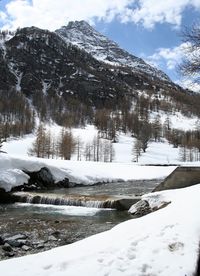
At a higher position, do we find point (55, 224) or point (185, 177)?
point (185, 177)

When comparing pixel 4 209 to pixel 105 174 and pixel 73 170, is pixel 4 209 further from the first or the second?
pixel 105 174

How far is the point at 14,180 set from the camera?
38.1 metres

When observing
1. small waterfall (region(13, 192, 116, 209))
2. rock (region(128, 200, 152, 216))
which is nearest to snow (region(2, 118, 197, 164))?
small waterfall (region(13, 192, 116, 209))

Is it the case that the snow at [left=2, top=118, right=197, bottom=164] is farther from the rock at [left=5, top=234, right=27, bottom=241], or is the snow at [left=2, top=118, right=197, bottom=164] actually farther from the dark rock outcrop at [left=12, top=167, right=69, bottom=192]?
the rock at [left=5, top=234, right=27, bottom=241]

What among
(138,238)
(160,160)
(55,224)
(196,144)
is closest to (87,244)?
(138,238)

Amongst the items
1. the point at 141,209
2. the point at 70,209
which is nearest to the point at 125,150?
the point at 70,209

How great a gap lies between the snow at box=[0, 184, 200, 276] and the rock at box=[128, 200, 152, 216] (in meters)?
11.7

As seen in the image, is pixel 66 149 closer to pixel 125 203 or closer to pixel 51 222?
pixel 125 203

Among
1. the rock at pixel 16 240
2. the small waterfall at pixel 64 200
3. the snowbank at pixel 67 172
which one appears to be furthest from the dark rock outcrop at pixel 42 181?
the rock at pixel 16 240

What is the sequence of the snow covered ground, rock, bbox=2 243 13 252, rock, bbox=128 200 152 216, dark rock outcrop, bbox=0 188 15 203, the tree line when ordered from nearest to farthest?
rock, bbox=2 243 13 252 < rock, bbox=128 200 152 216 < dark rock outcrop, bbox=0 188 15 203 < the tree line < the snow covered ground

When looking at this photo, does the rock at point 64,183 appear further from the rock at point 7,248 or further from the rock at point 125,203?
the rock at point 7,248

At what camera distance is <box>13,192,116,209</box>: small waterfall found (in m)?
30.2

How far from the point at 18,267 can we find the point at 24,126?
592 ft

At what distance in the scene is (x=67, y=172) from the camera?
48.7 m
